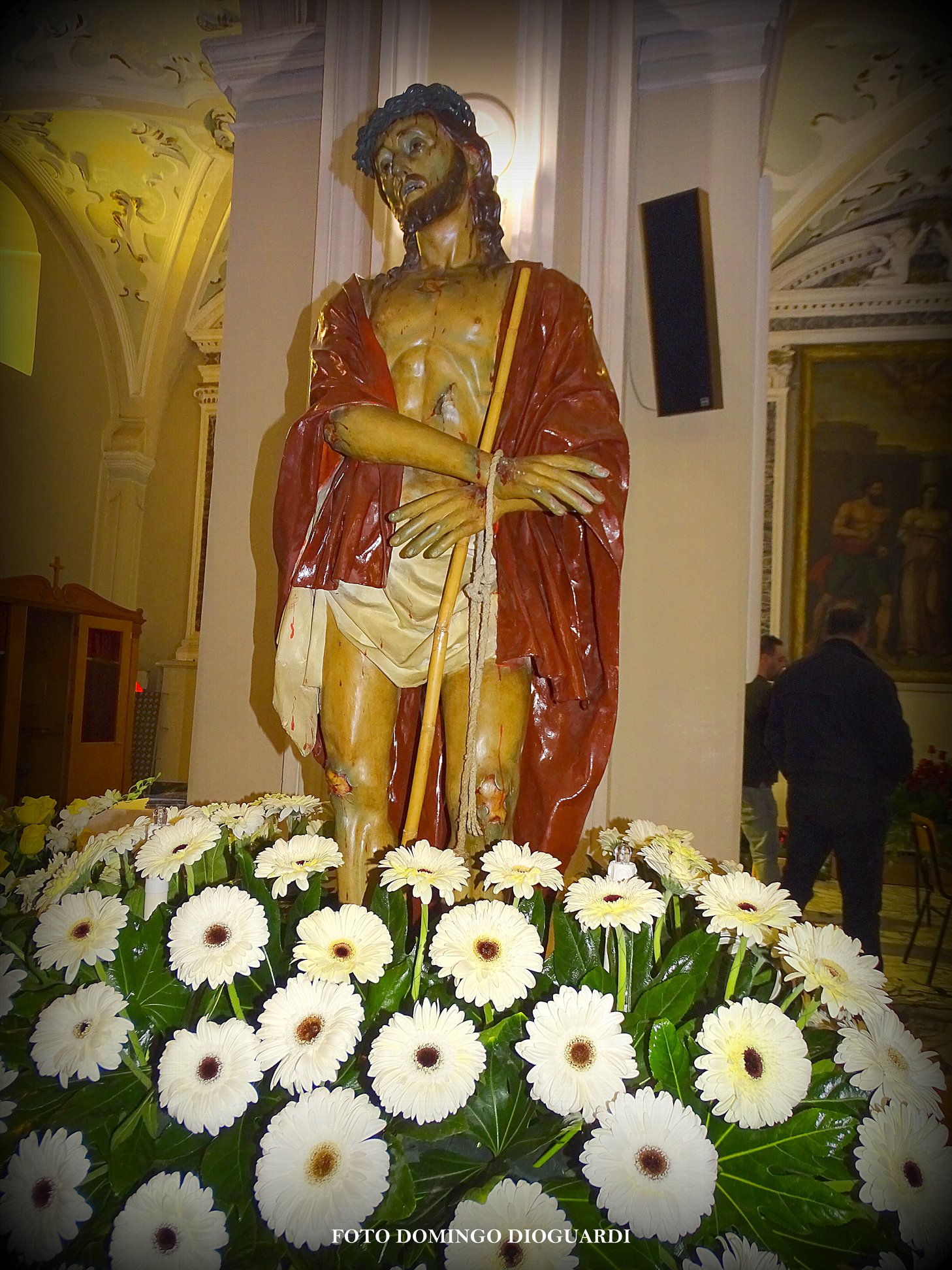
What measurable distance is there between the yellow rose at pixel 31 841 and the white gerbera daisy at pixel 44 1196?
31.3 inches

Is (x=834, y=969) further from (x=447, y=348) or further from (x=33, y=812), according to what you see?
(x=33, y=812)

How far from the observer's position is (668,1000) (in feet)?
3.36

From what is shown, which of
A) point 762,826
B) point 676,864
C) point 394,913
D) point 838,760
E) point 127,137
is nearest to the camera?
point 394,913

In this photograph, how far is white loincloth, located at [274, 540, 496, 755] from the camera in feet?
4.78

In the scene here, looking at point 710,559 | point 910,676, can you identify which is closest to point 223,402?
point 710,559

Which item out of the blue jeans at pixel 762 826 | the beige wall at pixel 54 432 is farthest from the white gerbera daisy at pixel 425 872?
the beige wall at pixel 54 432

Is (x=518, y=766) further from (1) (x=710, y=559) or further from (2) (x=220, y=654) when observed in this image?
(2) (x=220, y=654)

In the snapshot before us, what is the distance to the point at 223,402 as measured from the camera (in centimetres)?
311

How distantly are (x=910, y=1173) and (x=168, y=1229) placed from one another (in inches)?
30.4

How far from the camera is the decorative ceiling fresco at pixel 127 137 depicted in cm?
482

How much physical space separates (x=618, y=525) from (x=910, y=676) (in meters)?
5.91

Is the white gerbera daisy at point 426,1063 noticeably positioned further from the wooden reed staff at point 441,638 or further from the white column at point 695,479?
the white column at point 695,479

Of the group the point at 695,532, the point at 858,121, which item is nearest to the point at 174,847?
the point at 695,532

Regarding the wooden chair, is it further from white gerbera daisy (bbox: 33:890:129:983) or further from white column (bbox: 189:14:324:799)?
white gerbera daisy (bbox: 33:890:129:983)
